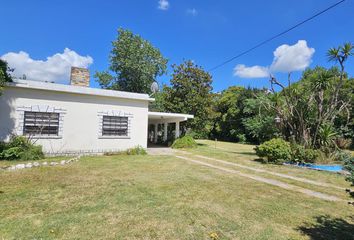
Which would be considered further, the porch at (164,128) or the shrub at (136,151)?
the porch at (164,128)

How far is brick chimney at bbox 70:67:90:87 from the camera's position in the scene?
13312mm

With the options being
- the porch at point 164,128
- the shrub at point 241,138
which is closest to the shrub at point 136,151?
the porch at point 164,128

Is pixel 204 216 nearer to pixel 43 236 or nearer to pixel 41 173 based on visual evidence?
pixel 43 236

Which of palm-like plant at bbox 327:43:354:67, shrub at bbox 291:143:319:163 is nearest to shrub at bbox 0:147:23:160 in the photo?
shrub at bbox 291:143:319:163

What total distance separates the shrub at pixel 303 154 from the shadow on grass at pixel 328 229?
7.56 m

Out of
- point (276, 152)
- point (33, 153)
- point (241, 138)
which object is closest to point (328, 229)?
point (276, 152)

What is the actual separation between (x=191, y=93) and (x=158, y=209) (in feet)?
57.1

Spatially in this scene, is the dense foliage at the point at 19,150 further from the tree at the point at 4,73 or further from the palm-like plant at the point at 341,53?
the palm-like plant at the point at 341,53

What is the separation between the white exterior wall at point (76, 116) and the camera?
1058cm

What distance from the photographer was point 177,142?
18.7 metres

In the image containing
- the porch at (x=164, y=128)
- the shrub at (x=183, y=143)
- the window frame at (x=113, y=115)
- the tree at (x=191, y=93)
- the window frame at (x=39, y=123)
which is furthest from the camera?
the tree at (x=191, y=93)

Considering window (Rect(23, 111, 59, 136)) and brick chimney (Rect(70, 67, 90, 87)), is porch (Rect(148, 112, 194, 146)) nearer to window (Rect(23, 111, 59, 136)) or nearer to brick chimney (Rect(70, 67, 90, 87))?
brick chimney (Rect(70, 67, 90, 87))

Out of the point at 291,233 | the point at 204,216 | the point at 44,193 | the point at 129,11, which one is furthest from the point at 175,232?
the point at 129,11

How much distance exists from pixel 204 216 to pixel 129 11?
54.3ft
